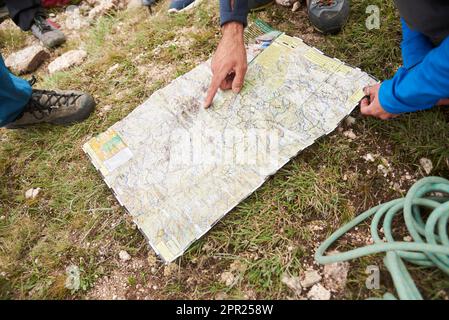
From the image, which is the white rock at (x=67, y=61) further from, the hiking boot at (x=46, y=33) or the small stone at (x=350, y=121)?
the small stone at (x=350, y=121)

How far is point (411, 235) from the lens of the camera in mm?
1214

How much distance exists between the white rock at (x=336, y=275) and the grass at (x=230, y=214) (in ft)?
0.08

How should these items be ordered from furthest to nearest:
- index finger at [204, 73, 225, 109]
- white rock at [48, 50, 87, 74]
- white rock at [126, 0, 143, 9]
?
1. white rock at [126, 0, 143, 9]
2. white rock at [48, 50, 87, 74]
3. index finger at [204, 73, 225, 109]

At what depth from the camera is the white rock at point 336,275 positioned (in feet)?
4.11

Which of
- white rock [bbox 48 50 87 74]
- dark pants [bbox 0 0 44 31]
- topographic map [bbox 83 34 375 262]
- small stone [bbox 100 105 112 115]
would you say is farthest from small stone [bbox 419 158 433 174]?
dark pants [bbox 0 0 44 31]

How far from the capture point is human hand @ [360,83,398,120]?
143 centimetres

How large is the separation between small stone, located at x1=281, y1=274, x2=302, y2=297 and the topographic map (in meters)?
0.35

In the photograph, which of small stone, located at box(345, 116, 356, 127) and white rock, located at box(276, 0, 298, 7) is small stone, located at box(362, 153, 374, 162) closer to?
small stone, located at box(345, 116, 356, 127)

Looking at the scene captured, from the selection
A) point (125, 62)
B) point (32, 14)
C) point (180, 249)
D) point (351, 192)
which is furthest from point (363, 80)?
point (32, 14)

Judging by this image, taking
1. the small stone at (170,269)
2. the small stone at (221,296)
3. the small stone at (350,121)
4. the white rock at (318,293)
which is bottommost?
the white rock at (318,293)

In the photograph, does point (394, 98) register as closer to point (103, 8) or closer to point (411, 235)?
point (411, 235)
